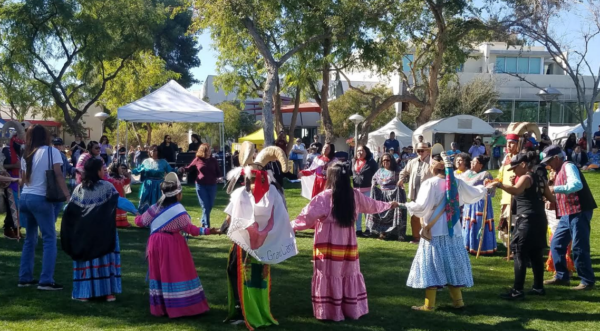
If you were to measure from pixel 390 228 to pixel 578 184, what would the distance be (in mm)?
4756

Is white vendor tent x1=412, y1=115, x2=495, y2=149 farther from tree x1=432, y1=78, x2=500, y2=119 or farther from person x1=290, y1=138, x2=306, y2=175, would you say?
tree x1=432, y1=78, x2=500, y2=119

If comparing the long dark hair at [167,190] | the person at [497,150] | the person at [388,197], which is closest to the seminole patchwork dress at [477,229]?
the person at [388,197]

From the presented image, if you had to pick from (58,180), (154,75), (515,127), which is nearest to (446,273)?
(515,127)

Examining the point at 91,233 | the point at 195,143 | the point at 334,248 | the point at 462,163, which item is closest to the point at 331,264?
the point at 334,248

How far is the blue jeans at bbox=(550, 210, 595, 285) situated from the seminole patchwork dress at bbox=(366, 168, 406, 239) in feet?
12.4

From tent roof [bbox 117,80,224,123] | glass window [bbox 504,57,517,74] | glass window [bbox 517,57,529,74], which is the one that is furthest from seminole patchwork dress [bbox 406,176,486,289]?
glass window [bbox 504,57,517,74]

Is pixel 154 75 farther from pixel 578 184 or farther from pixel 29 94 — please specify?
pixel 578 184

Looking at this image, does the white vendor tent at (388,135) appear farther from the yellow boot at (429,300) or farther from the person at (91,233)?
the person at (91,233)

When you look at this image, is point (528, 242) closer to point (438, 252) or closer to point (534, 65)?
point (438, 252)

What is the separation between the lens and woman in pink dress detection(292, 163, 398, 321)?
636cm

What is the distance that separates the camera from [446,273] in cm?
668

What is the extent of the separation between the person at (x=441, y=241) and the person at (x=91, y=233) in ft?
10.0

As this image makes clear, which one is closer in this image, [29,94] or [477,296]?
[477,296]

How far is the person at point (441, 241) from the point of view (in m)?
6.67
